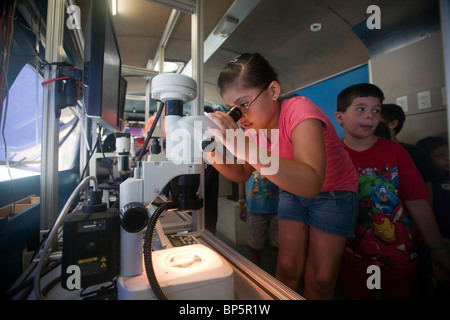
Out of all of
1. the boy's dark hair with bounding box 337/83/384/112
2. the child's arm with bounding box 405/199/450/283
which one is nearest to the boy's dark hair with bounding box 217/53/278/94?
the boy's dark hair with bounding box 337/83/384/112

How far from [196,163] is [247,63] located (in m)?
0.55

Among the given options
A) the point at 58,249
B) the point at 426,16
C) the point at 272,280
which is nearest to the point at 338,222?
the point at 272,280

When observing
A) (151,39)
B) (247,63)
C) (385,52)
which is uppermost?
(151,39)

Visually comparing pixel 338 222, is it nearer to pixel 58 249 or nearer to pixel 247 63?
pixel 247 63

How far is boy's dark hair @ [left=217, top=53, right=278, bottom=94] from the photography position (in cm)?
77

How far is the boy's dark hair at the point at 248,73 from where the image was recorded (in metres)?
0.77

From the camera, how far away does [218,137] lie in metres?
0.49

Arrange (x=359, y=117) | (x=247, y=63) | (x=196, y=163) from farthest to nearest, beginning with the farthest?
(x=359, y=117) → (x=247, y=63) → (x=196, y=163)

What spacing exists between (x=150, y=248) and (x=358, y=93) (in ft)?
4.79

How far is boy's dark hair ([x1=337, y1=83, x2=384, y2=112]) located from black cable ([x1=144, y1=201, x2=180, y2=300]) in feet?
4.46

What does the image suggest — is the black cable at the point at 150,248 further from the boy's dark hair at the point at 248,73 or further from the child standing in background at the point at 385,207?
the child standing in background at the point at 385,207

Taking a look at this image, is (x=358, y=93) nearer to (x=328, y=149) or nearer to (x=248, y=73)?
(x=328, y=149)

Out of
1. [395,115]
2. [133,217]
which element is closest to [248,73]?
[133,217]
